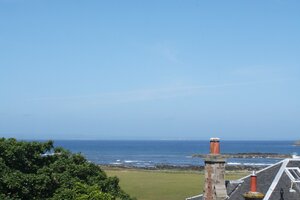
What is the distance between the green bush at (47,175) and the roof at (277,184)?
5334 mm

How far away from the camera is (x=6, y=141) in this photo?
1031 inches

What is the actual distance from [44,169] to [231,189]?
951cm

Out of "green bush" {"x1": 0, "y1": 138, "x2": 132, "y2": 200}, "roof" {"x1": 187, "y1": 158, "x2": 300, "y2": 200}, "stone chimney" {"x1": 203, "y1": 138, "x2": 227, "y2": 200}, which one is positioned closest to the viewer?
"roof" {"x1": 187, "y1": 158, "x2": 300, "y2": 200}

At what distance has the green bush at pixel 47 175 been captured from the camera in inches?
945

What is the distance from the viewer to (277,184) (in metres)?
19.7

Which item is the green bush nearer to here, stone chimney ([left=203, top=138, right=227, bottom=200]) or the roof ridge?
stone chimney ([left=203, top=138, right=227, bottom=200])

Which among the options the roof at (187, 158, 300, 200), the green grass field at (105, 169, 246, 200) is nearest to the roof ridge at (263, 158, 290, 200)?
the roof at (187, 158, 300, 200)

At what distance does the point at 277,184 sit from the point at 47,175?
1124 cm

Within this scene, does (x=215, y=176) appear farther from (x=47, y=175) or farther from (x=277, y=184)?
(x=47, y=175)

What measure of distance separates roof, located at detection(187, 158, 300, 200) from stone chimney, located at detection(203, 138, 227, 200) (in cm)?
49

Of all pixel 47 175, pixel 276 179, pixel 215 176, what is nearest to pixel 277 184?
pixel 276 179

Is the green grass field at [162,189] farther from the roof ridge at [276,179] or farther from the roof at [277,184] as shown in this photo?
the roof ridge at [276,179]

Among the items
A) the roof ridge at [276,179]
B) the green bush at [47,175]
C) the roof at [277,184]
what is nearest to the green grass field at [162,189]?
the green bush at [47,175]

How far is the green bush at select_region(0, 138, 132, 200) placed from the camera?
24.0 m
